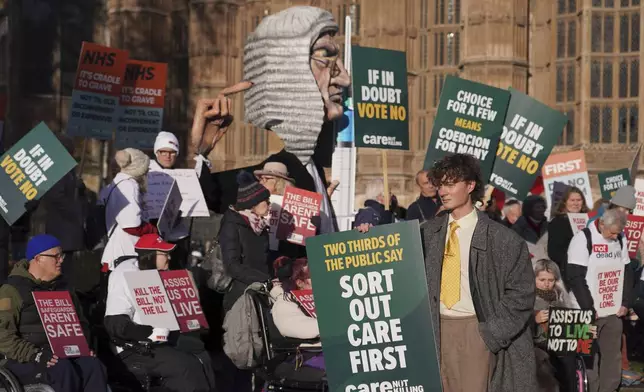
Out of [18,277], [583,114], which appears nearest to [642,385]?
[18,277]

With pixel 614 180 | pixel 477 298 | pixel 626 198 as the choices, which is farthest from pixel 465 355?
pixel 614 180

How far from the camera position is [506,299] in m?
6.01

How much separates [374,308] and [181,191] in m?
3.39

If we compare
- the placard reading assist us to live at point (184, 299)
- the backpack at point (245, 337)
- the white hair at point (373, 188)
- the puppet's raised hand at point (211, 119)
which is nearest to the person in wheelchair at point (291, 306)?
the backpack at point (245, 337)

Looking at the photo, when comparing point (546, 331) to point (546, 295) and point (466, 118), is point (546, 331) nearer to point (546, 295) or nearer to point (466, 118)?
point (546, 295)

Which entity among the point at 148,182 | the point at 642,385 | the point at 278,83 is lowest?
the point at 642,385

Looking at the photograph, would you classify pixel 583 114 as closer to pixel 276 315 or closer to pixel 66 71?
pixel 66 71

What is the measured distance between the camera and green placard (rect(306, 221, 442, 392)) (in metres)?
6.16

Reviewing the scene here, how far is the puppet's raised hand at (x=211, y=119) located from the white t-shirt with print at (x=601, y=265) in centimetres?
285

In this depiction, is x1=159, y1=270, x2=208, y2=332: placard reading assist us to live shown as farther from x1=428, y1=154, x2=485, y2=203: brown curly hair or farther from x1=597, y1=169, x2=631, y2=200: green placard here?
x1=597, y1=169, x2=631, y2=200: green placard

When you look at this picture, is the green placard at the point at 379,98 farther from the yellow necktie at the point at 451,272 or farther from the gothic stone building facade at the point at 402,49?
the gothic stone building facade at the point at 402,49

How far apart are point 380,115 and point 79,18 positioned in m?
20.7

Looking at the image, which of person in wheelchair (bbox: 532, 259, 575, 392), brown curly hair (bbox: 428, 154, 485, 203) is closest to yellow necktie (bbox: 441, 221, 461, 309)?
brown curly hair (bbox: 428, 154, 485, 203)

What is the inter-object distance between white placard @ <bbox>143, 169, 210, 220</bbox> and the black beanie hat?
0.83 m
